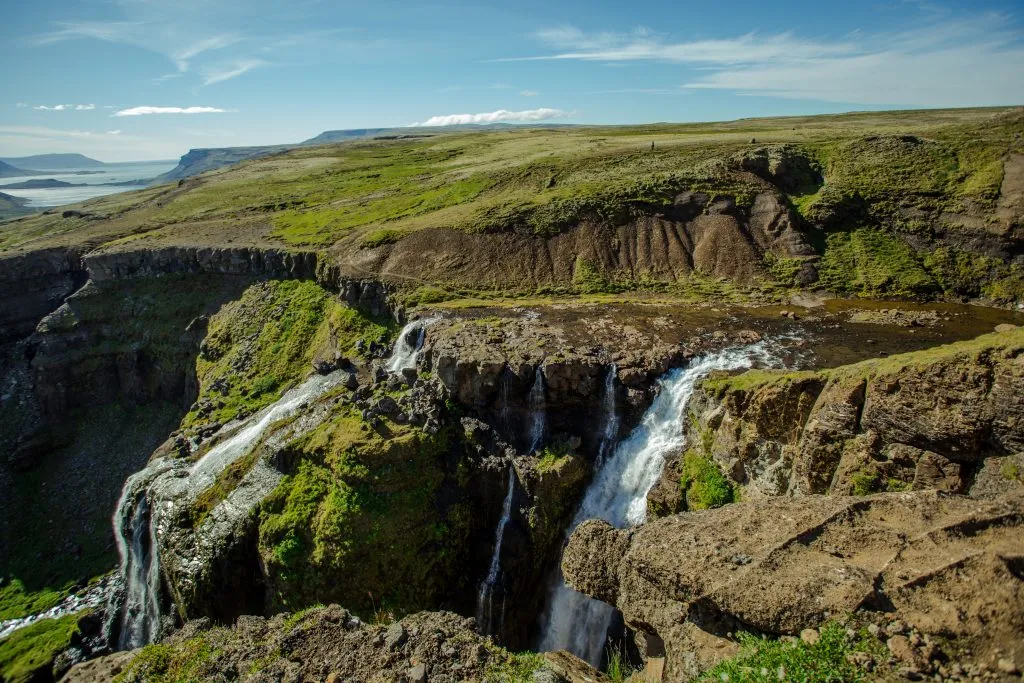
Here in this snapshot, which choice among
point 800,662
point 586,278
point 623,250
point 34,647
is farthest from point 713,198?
point 34,647

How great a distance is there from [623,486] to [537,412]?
5.93 m

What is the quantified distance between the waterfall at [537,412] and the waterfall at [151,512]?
15.5 metres

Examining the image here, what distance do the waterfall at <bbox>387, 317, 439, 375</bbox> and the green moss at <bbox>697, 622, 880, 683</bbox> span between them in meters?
26.9

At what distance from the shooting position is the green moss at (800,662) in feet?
28.2

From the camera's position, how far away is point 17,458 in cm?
4938

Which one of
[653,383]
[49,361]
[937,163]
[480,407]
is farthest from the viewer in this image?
[49,361]

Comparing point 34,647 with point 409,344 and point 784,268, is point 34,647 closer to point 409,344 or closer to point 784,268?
point 409,344

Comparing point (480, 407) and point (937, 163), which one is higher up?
point (937, 163)

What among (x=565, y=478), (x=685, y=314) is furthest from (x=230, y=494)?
(x=685, y=314)

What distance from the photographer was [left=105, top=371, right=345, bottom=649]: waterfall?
28.0 meters

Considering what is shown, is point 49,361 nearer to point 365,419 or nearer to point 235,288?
point 235,288

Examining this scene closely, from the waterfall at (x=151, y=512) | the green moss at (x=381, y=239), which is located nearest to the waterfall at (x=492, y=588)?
the waterfall at (x=151, y=512)

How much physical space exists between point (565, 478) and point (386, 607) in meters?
9.65

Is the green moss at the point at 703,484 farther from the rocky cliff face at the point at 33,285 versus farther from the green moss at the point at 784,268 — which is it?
the rocky cliff face at the point at 33,285
